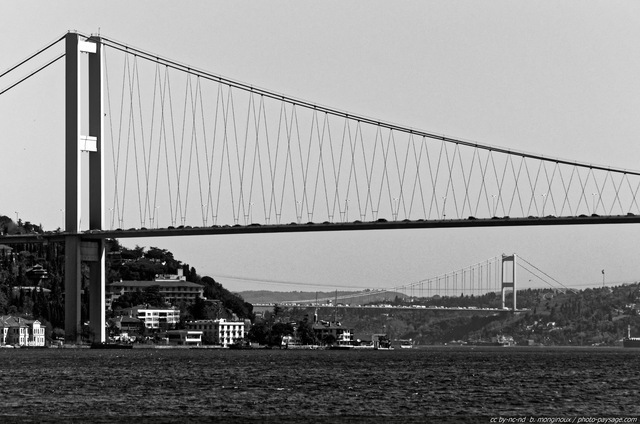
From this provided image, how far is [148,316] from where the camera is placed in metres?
159

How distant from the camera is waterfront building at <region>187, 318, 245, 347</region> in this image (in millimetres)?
144750

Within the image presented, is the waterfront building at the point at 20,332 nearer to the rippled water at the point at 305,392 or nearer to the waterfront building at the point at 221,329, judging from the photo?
the waterfront building at the point at 221,329

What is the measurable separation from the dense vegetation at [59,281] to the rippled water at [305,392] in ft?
203

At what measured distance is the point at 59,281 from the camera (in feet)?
486

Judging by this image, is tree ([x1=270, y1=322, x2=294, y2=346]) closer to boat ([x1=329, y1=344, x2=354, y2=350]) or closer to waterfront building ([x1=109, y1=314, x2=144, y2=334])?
boat ([x1=329, y1=344, x2=354, y2=350])

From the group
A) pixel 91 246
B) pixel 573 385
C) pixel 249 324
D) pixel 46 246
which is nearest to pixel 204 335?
pixel 249 324

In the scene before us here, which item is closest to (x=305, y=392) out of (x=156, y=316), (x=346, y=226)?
(x=346, y=226)

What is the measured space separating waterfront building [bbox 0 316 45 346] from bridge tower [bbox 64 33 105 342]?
1278 inches

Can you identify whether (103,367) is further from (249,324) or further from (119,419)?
(249,324)

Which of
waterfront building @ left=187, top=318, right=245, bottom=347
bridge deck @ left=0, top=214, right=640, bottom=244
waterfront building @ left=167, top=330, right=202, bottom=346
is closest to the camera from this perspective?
bridge deck @ left=0, top=214, right=640, bottom=244

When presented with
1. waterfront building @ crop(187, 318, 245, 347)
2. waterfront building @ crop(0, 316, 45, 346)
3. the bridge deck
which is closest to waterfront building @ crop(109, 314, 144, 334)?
waterfront building @ crop(187, 318, 245, 347)

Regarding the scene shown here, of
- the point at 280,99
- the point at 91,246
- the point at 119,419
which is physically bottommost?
the point at 119,419

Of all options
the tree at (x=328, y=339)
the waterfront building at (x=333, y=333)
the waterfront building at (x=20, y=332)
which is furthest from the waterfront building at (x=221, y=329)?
the waterfront building at (x=20, y=332)

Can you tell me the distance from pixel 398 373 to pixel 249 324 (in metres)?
89.1
